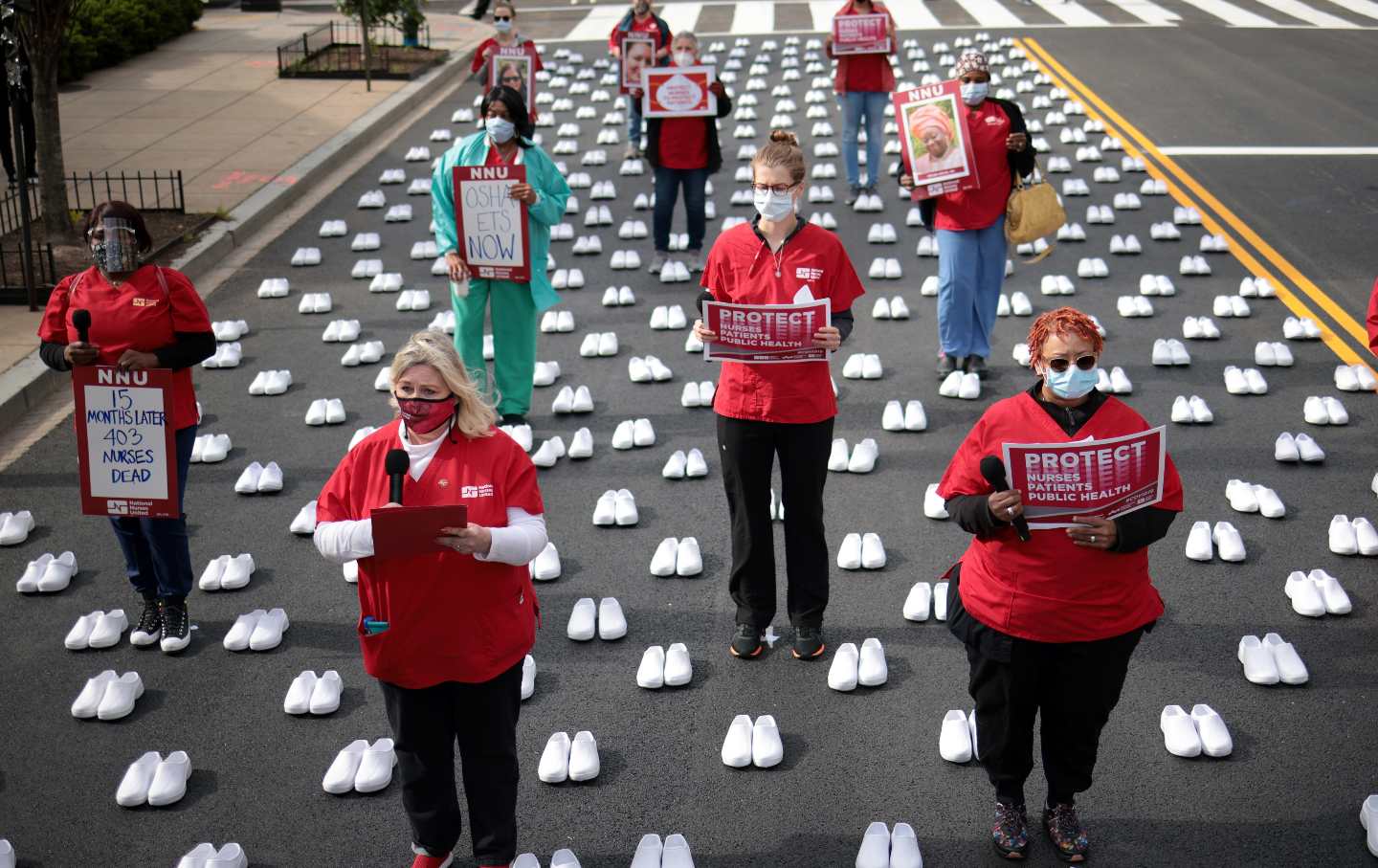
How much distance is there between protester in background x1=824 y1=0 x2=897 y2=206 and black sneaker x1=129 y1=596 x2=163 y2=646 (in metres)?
10.2

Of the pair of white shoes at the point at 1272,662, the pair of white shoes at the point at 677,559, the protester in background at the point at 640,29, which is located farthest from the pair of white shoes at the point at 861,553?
the protester in background at the point at 640,29

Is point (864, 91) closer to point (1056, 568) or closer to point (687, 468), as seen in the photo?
point (687, 468)

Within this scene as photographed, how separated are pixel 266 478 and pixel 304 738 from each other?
3092 millimetres

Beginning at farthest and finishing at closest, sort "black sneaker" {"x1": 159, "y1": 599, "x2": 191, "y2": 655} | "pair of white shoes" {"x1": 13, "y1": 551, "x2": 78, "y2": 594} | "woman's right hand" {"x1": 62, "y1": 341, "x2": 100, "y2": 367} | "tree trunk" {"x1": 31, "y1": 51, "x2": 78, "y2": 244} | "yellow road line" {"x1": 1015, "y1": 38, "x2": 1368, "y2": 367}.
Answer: "tree trunk" {"x1": 31, "y1": 51, "x2": 78, "y2": 244}
"yellow road line" {"x1": 1015, "y1": 38, "x2": 1368, "y2": 367}
"pair of white shoes" {"x1": 13, "y1": 551, "x2": 78, "y2": 594}
"black sneaker" {"x1": 159, "y1": 599, "x2": 191, "y2": 655}
"woman's right hand" {"x1": 62, "y1": 341, "x2": 100, "y2": 367}

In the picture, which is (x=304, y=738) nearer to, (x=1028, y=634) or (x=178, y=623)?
(x=178, y=623)

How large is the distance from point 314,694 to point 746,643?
6.51ft

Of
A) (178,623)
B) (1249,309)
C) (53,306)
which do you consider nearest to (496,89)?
(53,306)

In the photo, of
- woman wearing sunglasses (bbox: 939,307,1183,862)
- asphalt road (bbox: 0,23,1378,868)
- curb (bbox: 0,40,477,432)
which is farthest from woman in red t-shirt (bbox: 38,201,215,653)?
woman wearing sunglasses (bbox: 939,307,1183,862)

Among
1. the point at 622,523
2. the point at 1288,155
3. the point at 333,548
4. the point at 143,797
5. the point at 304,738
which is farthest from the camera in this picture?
the point at 1288,155

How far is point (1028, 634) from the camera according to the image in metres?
5.26

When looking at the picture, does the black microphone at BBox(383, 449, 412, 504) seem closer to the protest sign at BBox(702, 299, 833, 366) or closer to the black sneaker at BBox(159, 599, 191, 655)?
the protest sign at BBox(702, 299, 833, 366)

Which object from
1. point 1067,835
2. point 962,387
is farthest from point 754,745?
point 962,387

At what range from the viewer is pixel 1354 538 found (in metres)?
8.17

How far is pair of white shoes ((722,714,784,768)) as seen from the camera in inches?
248
